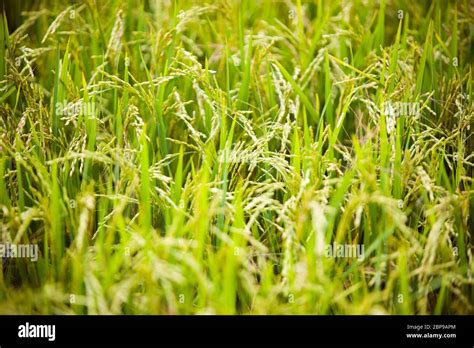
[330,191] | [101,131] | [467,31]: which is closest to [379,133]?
[330,191]

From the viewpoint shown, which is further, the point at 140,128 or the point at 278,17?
the point at 278,17

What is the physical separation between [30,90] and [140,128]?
312mm

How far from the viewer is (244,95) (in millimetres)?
1781

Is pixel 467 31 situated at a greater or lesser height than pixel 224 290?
greater

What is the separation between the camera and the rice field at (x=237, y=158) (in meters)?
1.51

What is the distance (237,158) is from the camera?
1.64 meters

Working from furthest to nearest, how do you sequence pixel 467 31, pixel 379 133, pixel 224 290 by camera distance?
pixel 467 31
pixel 379 133
pixel 224 290

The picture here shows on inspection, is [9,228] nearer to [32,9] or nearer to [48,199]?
[48,199]

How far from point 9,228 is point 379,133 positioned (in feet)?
2.94

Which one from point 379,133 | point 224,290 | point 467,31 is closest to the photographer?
point 224,290

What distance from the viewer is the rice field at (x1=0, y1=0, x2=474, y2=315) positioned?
1.51 metres
